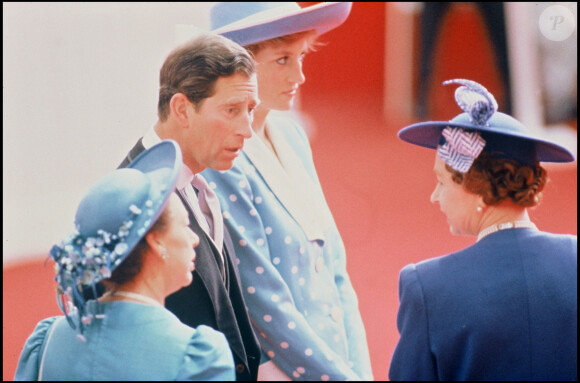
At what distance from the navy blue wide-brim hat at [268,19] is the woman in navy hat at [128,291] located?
2.73 feet

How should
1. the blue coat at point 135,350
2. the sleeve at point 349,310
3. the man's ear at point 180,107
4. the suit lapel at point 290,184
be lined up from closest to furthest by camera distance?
the blue coat at point 135,350 < the man's ear at point 180,107 < the suit lapel at point 290,184 < the sleeve at point 349,310

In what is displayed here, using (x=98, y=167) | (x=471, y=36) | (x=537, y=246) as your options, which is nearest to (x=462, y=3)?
(x=471, y=36)

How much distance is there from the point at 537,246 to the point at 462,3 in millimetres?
2127

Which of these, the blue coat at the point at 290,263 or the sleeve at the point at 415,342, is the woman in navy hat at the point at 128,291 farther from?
the blue coat at the point at 290,263

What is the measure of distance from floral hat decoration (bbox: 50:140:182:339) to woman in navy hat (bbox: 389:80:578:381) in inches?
23.8

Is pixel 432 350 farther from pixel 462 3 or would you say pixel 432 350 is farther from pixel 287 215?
pixel 462 3

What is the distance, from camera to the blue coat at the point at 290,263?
2.24m

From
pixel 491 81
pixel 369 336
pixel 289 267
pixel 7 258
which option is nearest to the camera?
pixel 289 267

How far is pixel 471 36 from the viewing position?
373 centimetres

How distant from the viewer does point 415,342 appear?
1.82 meters

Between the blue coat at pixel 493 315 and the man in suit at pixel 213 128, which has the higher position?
the man in suit at pixel 213 128

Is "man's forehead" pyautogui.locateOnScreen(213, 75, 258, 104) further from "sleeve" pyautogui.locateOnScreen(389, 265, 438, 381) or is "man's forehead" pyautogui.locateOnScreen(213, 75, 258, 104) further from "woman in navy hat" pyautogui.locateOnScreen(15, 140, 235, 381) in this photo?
"sleeve" pyautogui.locateOnScreen(389, 265, 438, 381)

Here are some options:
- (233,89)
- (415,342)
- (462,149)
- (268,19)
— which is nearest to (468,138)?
(462,149)

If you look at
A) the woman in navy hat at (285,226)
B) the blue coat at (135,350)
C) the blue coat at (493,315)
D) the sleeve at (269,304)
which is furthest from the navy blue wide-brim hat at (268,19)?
the blue coat at (135,350)
